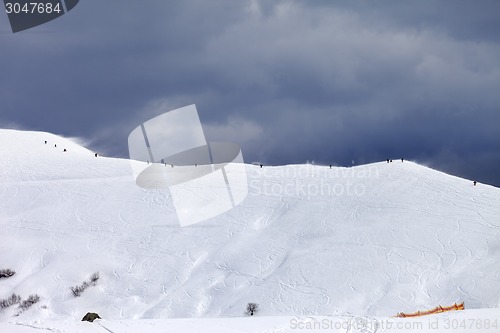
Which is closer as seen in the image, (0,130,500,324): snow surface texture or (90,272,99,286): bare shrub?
(0,130,500,324): snow surface texture

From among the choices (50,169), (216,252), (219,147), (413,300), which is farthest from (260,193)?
(50,169)

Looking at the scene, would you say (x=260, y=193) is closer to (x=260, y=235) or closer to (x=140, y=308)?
(x=260, y=235)

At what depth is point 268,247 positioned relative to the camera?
4084 cm

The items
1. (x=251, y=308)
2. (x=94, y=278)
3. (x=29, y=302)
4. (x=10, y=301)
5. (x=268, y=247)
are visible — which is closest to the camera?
(x=251, y=308)

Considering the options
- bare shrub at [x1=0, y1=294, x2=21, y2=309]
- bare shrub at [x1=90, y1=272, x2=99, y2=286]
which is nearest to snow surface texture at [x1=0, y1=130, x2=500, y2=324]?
bare shrub at [x1=0, y1=294, x2=21, y2=309]

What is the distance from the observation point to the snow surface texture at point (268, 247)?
110 ft

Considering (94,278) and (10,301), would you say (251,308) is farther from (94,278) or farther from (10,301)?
(10,301)

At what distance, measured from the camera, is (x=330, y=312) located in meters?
31.6

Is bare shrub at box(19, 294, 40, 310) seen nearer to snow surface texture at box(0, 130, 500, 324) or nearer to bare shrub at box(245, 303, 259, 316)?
snow surface texture at box(0, 130, 500, 324)

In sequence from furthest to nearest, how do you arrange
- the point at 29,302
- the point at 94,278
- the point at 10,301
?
the point at 94,278, the point at 10,301, the point at 29,302

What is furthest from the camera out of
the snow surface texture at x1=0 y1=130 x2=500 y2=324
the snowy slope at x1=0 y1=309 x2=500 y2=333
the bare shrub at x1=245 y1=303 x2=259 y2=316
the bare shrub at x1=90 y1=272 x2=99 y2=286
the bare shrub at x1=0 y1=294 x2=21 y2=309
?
the bare shrub at x1=90 y1=272 x2=99 y2=286

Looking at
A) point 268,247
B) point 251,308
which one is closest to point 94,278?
point 251,308

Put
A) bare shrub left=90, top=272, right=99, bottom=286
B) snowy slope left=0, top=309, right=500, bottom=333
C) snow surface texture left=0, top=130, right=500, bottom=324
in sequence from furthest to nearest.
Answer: bare shrub left=90, top=272, right=99, bottom=286, snow surface texture left=0, top=130, right=500, bottom=324, snowy slope left=0, top=309, right=500, bottom=333

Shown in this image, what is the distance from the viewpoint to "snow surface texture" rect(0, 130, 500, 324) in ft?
110
